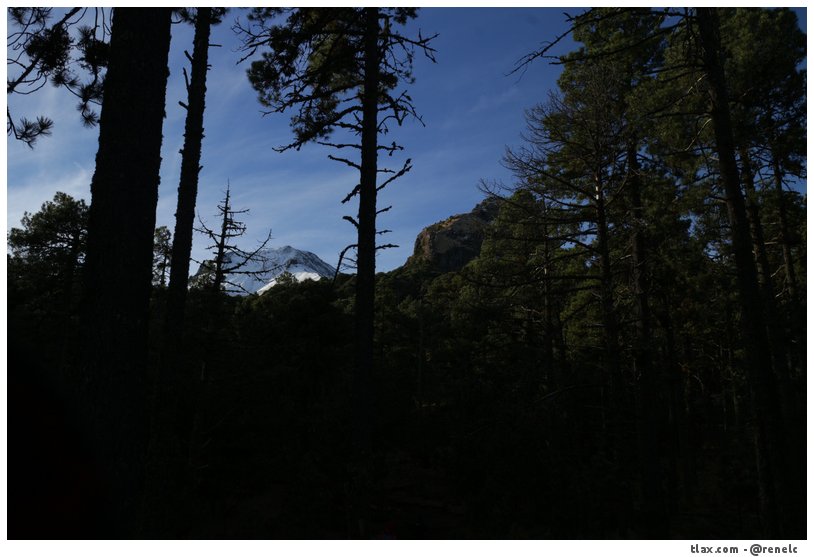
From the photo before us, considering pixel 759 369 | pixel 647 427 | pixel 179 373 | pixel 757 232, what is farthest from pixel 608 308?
pixel 179 373

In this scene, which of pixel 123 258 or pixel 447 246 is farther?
pixel 447 246

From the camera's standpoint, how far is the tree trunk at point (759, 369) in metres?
5.91

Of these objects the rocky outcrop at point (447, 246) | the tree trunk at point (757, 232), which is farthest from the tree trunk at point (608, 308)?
the rocky outcrop at point (447, 246)

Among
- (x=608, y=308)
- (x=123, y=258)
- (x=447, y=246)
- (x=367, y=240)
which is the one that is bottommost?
(x=123, y=258)

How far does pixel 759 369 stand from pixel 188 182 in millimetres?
9313

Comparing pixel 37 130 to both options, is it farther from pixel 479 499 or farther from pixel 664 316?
pixel 664 316

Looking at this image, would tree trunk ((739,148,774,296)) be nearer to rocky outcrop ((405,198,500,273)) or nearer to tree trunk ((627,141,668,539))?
tree trunk ((627,141,668,539))

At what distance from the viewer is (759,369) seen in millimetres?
6090

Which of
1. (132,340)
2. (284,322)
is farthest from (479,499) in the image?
(284,322)

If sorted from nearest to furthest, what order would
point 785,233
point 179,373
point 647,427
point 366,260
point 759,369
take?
point 759,369 < point 366,260 < point 179,373 < point 647,427 < point 785,233

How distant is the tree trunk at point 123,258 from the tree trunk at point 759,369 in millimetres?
6738

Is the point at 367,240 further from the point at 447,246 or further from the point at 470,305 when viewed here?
the point at 447,246

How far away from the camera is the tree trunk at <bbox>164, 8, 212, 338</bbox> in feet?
28.1

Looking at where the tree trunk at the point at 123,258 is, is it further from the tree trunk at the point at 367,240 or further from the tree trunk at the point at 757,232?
the tree trunk at the point at 757,232
